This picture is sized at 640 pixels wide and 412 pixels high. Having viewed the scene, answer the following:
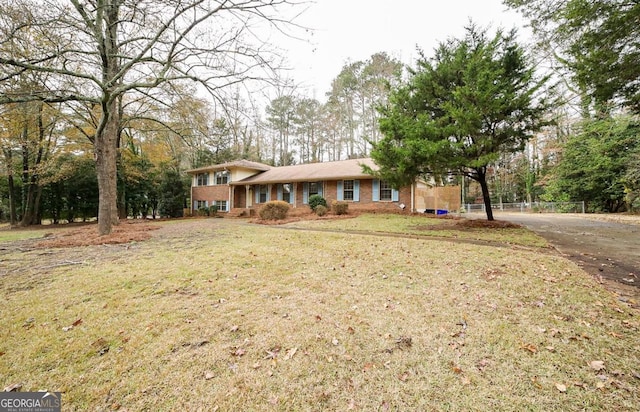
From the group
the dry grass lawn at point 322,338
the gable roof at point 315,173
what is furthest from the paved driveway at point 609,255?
the gable roof at point 315,173

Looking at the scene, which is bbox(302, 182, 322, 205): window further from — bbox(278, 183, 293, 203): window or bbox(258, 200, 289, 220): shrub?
bbox(258, 200, 289, 220): shrub

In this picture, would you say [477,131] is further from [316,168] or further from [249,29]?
[316,168]

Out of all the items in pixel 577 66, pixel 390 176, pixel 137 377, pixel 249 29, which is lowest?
pixel 137 377

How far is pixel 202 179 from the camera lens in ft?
78.2

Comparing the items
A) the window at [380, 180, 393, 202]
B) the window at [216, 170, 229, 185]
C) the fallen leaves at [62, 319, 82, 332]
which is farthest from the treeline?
the fallen leaves at [62, 319, 82, 332]

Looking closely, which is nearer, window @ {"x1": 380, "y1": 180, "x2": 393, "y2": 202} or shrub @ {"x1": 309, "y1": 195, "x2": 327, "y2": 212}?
window @ {"x1": 380, "y1": 180, "x2": 393, "y2": 202}

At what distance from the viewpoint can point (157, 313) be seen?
10.7 ft

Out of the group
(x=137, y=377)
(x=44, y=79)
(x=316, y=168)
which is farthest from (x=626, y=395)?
(x=316, y=168)

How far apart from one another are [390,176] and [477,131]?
11.8ft

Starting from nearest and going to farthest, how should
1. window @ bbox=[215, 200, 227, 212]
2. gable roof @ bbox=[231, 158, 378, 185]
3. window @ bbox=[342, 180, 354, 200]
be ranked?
gable roof @ bbox=[231, 158, 378, 185], window @ bbox=[342, 180, 354, 200], window @ bbox=[215, 200, 227, 212]

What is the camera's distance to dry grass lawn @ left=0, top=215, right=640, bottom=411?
202cm

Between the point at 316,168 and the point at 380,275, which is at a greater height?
the point at 316,168

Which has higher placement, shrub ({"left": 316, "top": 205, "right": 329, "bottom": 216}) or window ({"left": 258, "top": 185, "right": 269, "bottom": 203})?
window ({"left": 258, "top": 185, "right": 269, "bottom": 203})

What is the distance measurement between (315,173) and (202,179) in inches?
475
